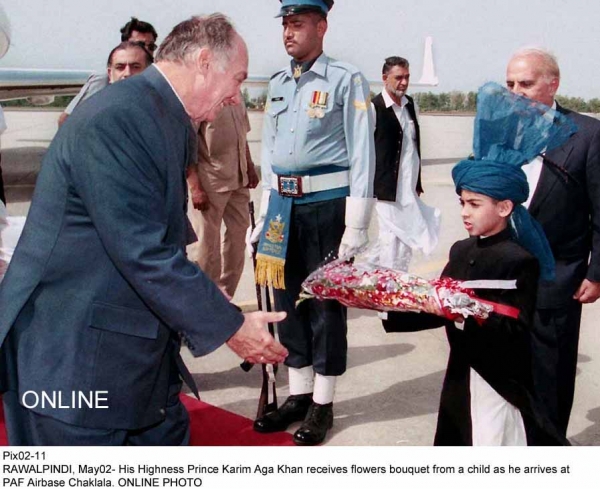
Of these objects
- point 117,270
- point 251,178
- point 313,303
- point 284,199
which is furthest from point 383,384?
point 117,270

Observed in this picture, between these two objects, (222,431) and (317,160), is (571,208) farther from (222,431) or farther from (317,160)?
(222,431)

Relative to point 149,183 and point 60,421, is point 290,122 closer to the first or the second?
point 149,183

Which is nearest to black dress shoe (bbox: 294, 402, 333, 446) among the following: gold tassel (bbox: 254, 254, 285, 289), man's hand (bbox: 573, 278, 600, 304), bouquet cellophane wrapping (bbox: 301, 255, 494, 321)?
gold tassel (bbox: 254, 254, 285, 289)

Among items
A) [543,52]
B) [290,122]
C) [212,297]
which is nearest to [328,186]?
[290,122]

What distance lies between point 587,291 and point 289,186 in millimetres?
1538

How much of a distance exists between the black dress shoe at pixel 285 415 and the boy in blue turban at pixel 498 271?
1235mm

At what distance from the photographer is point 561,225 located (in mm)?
3398

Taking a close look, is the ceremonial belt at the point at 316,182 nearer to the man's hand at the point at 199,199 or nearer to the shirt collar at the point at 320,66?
the shirt collar at the point at 320,66

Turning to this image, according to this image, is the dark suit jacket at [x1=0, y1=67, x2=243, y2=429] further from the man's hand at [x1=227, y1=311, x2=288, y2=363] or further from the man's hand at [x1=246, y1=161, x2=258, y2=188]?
the man's hand at [x1=246, y1=161, x2=258, y2=188]

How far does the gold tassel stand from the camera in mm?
3992

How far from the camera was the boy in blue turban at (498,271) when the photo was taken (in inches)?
110

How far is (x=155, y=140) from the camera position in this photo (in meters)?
2.16

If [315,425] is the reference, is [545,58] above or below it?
above
